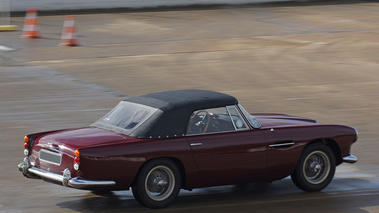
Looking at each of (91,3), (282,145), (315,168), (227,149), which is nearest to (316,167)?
(315,168)

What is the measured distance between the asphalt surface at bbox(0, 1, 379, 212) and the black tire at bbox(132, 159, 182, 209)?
0.53 feet

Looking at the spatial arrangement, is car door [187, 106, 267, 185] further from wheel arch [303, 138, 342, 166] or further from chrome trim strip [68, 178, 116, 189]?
chrome trim strip [68, 178, 116, 189]

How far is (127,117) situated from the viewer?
8.31 meters

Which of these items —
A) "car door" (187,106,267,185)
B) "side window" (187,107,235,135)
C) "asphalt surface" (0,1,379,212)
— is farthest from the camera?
"asphalt surface" (0,1,379,212)

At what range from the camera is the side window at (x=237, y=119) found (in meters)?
8.46

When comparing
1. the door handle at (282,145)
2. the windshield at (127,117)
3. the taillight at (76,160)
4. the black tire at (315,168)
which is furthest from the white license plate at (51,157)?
the black tire at (315,168)

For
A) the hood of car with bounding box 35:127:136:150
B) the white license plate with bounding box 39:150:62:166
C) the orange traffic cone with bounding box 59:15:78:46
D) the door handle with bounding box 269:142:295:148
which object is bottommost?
the white license plate with bounding box 39:150:62:166

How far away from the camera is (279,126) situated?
8758 mm

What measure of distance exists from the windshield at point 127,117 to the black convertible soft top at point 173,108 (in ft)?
0.24

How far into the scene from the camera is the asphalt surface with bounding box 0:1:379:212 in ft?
28.1

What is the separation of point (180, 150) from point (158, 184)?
0.46 metres

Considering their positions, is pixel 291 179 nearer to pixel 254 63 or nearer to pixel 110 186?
pixel 110 186

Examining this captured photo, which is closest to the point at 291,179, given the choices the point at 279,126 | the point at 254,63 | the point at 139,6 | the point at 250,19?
the point at 279,126

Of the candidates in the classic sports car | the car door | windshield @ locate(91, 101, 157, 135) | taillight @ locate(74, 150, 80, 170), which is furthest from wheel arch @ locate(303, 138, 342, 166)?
taillight @ locate(74, 150, 80, 170)
